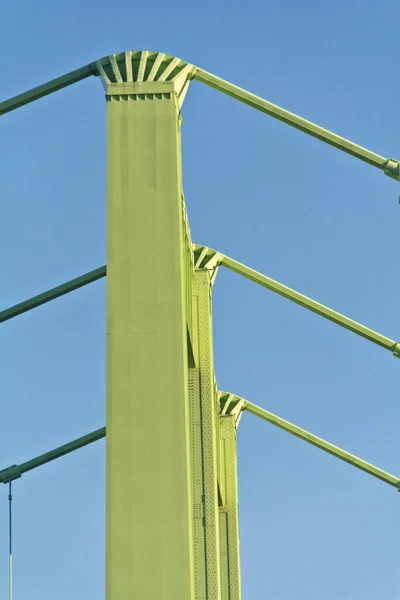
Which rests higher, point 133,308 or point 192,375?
point 192,375

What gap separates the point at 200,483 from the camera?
62.1ft

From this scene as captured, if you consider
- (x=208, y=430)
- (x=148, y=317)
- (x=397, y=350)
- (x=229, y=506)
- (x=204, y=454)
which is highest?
(x=229, y=506)

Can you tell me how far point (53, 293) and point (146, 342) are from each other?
22.0ft

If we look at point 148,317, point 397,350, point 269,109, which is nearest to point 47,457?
point 397,350

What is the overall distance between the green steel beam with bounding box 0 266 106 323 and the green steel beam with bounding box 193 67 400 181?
4.75m

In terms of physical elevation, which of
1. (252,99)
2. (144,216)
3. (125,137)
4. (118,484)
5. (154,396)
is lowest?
(118,484)

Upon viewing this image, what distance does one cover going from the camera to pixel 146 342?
11.9m

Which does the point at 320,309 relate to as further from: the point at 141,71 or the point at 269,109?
the point at 141,71

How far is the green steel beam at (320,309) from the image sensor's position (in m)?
17.6

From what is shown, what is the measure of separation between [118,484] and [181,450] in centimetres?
61

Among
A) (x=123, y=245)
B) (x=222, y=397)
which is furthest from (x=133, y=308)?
(x=222, y=397)

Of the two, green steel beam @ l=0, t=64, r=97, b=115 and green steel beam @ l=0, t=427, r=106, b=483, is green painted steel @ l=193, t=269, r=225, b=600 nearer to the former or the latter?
green steel beam @ l=0, t=427, r=106, b=483

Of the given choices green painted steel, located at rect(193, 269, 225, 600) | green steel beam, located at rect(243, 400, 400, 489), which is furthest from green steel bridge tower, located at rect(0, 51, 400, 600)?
green steel beam, located at rect(243, 400, 400, 489)

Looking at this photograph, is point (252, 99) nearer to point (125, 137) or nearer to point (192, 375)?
point (125, 137)
